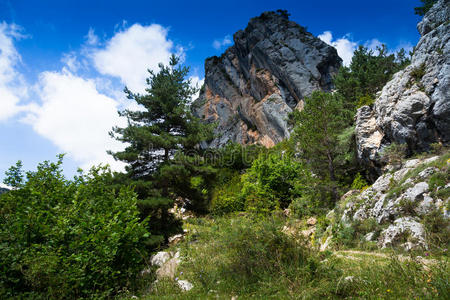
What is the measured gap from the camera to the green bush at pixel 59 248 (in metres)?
3.95

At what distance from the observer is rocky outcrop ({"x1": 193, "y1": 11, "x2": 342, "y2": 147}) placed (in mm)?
37719

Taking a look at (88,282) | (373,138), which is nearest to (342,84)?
(373,138)

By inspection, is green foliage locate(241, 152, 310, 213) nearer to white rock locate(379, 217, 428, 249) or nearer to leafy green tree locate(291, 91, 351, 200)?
leafy green tree locate(291, 91, 351, 200)

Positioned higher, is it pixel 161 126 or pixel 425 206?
pixel 161 126

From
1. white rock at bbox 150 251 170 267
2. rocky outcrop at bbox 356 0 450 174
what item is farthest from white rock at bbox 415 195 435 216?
white rock at bbox 150 251 170 267

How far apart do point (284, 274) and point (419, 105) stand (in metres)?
11.9

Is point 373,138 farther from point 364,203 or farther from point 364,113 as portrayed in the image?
point 364,203

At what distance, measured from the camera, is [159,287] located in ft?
17.0

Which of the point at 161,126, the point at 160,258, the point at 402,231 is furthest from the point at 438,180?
the point at 161,126

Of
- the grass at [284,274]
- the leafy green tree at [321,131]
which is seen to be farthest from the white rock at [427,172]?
the leafy green tree at [321,131]

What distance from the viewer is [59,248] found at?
4.16 metres

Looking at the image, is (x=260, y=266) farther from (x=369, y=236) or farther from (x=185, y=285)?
(x=369, y=236)

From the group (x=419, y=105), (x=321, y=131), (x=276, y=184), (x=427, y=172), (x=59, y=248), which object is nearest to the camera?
(x=59, y=248)

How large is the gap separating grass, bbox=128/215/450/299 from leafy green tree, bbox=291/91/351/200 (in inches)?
383
